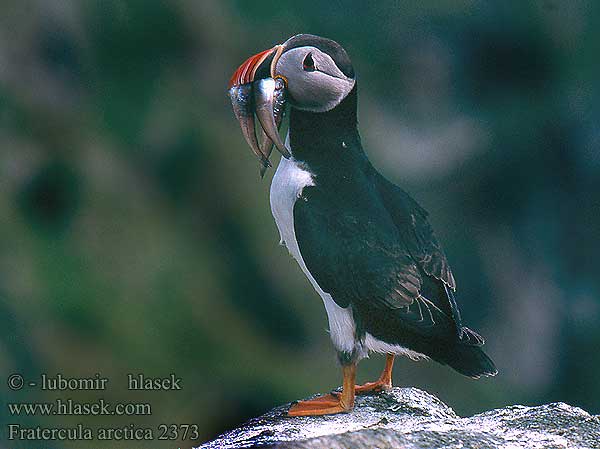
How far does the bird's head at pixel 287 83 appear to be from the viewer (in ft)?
6.53

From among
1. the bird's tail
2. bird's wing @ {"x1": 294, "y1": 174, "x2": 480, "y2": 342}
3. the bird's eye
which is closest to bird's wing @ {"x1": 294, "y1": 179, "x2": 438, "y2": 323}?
bird's wing @ {"x1": 294, "y1": 174, "x2": 480, "y2": 342}

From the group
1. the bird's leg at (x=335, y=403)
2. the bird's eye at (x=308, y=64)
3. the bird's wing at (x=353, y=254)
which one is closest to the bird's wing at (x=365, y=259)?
the bird's wing at (x=353, y=254)

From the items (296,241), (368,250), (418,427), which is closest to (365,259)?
(368,250)

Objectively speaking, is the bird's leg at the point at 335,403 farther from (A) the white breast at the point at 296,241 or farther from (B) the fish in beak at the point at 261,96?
(B) the fish in beak at the point at 261,96

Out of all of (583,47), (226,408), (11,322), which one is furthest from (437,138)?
(11,322)

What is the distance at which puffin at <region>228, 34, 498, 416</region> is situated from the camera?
6.59 feet

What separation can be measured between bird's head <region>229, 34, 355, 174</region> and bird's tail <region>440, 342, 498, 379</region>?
1.92 ft

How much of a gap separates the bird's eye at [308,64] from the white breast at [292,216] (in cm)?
19

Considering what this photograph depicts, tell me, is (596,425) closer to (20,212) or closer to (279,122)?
(279,122)

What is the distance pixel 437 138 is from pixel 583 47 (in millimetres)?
1010

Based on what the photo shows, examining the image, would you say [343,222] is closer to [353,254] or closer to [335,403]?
[353,254]

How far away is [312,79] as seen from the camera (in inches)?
78.7

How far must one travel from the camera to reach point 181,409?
175 inches

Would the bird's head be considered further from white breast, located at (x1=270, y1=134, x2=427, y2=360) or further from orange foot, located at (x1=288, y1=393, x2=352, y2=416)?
orange foot, located at (x1=288, y1=393, x2=352, y2=416)
